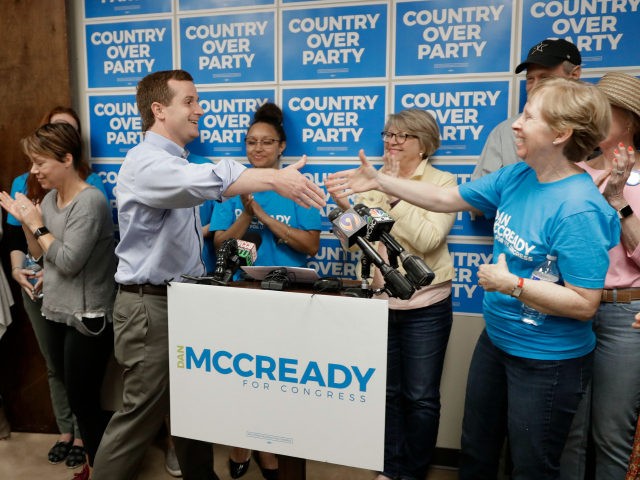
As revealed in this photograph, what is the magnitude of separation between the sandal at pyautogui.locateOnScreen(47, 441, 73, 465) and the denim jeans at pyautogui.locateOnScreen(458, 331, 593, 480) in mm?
2213

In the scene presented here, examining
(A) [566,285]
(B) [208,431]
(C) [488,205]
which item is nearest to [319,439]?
(B) [208,431]

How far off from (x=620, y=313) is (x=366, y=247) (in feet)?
3.22

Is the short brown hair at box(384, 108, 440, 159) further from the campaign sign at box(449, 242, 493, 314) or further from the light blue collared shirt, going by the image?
the light blue collared shirt

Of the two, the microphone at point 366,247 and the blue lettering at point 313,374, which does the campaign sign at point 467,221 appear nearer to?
the microphone at point 366,247

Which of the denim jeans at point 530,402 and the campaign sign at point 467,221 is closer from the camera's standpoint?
the denim jeans at point 530,402

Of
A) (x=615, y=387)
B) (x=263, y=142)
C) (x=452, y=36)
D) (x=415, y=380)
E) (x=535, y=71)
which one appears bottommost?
(x=415, y=380)

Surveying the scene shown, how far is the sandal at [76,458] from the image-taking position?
2.61 metres

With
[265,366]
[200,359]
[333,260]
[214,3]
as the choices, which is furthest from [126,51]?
[265,366]

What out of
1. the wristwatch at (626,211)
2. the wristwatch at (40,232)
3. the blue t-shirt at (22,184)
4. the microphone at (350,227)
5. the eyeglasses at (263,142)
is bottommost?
the wristwatch at (40,232)

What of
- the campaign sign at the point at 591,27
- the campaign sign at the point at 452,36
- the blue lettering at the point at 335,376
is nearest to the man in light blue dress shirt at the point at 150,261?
the blue lettering at the point at 335,376

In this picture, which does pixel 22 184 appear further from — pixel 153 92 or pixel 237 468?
pixel 237 468

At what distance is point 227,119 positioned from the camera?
2.62m

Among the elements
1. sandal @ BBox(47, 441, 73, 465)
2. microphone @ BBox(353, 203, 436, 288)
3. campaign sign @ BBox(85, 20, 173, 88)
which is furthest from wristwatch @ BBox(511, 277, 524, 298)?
sandal @ BBox(47, 441, 73, 465)

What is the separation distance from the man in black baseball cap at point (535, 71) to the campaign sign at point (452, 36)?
0.22 meters
